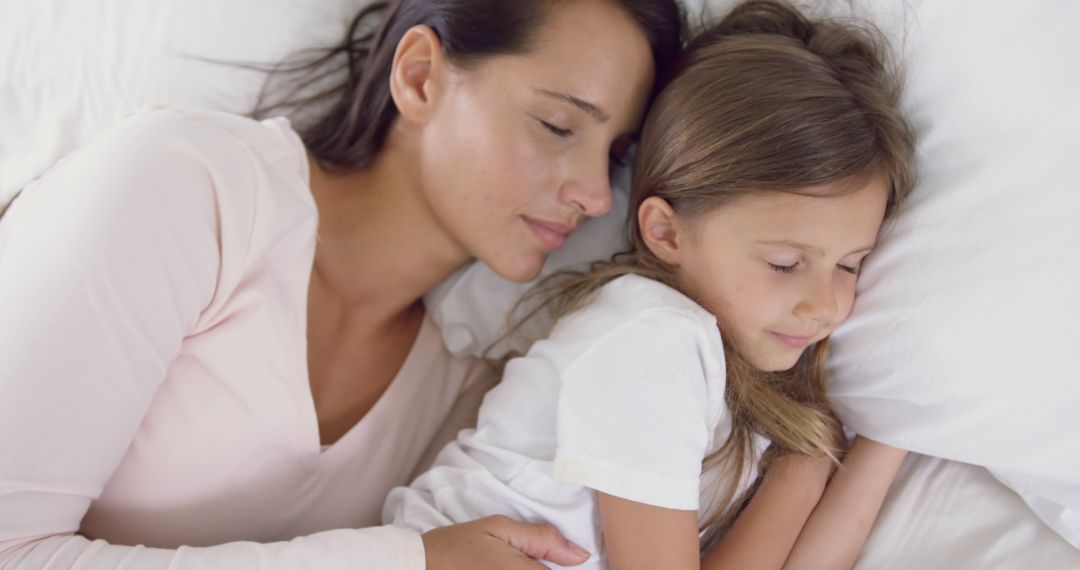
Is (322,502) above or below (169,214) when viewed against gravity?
below

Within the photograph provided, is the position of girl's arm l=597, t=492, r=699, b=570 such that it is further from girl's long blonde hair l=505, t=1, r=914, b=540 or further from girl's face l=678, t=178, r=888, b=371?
girl's face l=678, t=178, r=888, b=371

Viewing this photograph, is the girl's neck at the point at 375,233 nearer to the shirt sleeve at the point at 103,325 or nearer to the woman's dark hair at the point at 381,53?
the woman's dark hair at the point at 381,53

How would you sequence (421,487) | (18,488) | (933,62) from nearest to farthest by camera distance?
1. (18,488)
2. (933,62)
3. (421,487)

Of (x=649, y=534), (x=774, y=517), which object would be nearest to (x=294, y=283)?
(x=649, y=534)

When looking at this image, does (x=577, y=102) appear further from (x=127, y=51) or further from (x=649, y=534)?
(x=127, y=51)

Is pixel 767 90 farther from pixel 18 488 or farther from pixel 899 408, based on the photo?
pixel 18 488

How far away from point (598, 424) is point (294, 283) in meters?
0.43

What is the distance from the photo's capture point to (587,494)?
3.30 ft

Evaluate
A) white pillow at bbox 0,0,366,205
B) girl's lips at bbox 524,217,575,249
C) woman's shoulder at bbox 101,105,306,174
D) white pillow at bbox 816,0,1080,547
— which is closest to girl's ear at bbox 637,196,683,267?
girl's lips at bbox 524,217,575,249

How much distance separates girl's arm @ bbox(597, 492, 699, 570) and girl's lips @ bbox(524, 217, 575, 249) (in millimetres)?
375

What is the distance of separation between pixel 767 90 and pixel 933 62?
0.20 metres

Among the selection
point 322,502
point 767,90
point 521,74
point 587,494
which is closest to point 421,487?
point 322,502

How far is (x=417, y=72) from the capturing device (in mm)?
1146

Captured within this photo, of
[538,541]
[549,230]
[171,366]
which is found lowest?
[538,541]
